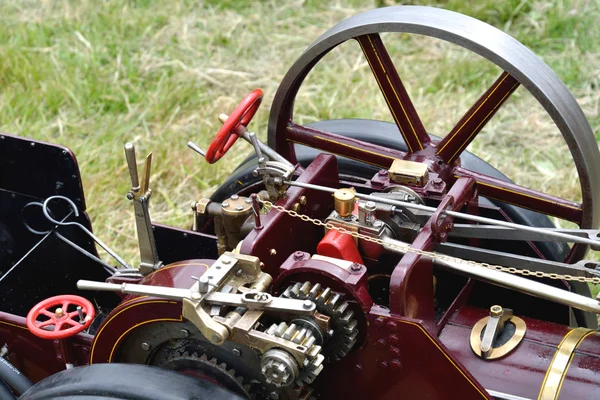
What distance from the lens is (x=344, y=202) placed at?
2029mm

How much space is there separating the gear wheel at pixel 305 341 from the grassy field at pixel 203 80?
180 cm

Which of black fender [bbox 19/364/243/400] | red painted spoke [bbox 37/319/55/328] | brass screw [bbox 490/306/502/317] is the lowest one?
red painted spoke [bbox 37/319/55/328]

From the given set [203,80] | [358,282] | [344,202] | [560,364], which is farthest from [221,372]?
[203,80]

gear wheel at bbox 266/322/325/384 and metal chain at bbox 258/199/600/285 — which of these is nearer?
gear wheel at bbox 266/322/325/384

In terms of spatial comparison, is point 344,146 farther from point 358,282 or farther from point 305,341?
point 305,341

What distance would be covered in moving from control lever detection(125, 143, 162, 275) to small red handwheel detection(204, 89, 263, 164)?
215mm

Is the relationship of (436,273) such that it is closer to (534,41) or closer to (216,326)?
(216,326)

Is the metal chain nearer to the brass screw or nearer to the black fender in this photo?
the brass screw

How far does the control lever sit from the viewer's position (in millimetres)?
2018

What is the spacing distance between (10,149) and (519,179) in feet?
7.45

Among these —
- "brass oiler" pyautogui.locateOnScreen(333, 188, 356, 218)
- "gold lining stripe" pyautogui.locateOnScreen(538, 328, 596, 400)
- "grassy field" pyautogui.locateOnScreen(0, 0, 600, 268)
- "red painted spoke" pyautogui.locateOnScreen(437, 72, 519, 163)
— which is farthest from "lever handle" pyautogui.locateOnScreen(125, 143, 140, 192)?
"grassy field" pyautogui.locateOnScreen(0, 0, 600, 268)

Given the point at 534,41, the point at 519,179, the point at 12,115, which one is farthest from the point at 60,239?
the point at 534,41

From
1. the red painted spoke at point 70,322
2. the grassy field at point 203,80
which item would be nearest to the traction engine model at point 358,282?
the red painted spoke at point 70,322

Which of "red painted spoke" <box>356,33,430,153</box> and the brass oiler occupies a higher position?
"red painted spoke" <box>356,33,430,153</box>
